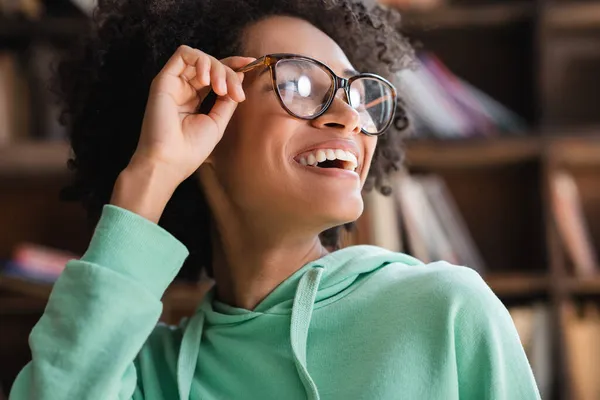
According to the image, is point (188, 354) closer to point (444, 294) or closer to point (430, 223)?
point (444, 294)

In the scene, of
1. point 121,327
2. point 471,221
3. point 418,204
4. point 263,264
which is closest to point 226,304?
point 263,264

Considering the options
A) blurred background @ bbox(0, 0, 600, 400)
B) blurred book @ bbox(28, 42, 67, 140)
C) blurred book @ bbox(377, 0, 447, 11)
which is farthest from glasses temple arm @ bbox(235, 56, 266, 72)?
blurred book @ bbox(28, 42, 67, 140)

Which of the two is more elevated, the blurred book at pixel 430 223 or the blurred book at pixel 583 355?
the blurred book at pixel 430 223

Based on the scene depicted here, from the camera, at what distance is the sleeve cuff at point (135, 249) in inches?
37.2

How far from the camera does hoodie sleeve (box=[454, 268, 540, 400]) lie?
3.09 feet

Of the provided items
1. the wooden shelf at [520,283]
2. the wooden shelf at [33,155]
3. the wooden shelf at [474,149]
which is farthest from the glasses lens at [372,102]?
the wooden shelf at [33,155]

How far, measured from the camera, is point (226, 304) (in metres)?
1.20

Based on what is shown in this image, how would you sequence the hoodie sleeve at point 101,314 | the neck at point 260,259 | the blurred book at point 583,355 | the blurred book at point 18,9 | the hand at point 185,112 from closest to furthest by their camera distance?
the hoodie sleeve at point 101,314 → the hand at point 185,112 → the neck at point 260,259 → the blurred book at point 583,355 → the blurred book at point 18,9

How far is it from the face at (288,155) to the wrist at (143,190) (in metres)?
0.13

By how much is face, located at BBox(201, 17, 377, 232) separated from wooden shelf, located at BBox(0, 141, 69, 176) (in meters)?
1.44

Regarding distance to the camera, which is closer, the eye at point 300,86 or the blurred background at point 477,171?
the eye at point 300,86

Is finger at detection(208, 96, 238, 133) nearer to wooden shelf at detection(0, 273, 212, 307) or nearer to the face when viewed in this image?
the face

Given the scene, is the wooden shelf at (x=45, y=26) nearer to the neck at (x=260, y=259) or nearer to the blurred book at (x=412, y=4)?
the blurred book at (x=412, y=4)

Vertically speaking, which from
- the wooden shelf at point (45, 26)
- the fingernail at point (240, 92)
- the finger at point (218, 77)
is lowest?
the fingernail at point (240, 92)
